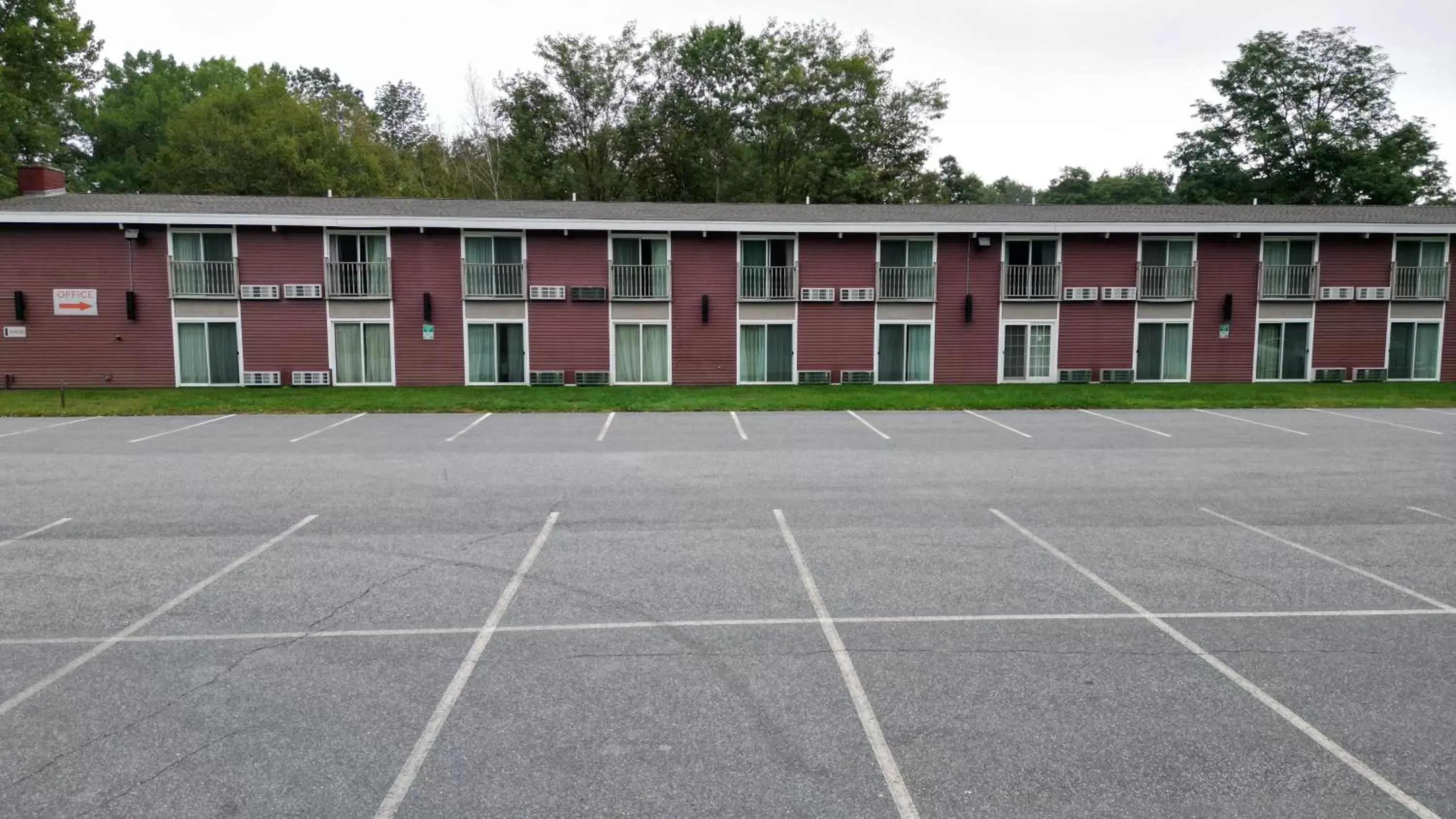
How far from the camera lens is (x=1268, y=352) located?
28.2 m

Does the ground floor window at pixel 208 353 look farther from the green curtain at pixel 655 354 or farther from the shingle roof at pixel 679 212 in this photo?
the green curtain at pixel 655 354

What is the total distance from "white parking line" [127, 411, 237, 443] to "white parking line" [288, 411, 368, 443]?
247cm

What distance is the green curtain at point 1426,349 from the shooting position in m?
28.3

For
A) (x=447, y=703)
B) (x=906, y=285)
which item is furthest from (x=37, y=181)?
(x=447, y=703)

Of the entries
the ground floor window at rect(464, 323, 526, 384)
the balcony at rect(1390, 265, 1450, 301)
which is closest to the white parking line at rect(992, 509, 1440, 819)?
the ground floor window at rect(464, 323, 526, 384)

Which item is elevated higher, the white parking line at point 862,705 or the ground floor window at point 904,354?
the ground floor window at point 904,354

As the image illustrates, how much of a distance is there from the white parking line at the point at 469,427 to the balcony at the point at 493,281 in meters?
7.19

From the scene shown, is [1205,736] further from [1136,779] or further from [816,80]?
[816,80]

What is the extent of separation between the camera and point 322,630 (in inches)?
247

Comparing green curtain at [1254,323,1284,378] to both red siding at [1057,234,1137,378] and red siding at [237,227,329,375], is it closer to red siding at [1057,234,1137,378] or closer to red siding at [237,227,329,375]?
red siding at [1057,234,1137,378]

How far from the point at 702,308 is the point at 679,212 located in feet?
11.2

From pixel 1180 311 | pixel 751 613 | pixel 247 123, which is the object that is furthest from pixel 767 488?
pixel 247 123

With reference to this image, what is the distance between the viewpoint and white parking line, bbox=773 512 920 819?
4.13m

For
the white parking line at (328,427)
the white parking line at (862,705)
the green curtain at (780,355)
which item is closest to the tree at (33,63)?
the white parking line at (328,427)
